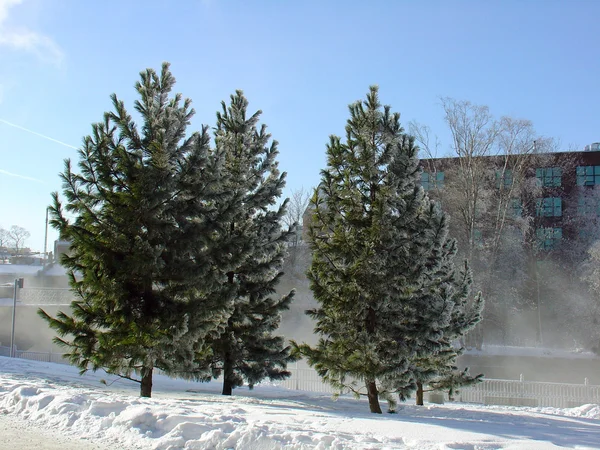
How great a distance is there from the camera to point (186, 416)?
8305 millimetres

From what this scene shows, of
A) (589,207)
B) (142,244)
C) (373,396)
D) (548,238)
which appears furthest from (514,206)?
(142,244)

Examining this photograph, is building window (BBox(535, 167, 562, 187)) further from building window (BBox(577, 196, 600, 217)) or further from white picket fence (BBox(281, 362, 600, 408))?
white picket fence (BBox(281, 362, 600, 408))

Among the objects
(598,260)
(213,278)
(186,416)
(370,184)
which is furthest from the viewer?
→ (598,260)

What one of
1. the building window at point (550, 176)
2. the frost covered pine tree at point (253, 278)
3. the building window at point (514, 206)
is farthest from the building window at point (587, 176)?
the frost covered pine tree at point (253, 278)

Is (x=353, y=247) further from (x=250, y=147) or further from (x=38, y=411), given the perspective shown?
(x=38, y=411)

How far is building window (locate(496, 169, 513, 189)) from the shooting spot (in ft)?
125

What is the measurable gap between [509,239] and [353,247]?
103 feet

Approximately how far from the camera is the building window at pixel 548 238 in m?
45.6

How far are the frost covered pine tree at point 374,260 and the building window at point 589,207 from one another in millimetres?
37177

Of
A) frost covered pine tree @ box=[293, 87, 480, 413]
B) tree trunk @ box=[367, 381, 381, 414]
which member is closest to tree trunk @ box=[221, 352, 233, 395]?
frost covered pine tree @ box=[293, 87, 480, 413]

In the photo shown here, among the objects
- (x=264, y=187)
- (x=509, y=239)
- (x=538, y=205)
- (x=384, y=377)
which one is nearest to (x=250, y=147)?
(x=264, y=187)

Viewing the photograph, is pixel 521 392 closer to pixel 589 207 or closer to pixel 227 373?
pixel 227 373

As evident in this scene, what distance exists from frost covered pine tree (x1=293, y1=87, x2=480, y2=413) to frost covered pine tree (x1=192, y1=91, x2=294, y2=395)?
3.11m

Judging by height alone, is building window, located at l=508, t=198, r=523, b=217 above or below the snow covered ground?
above
